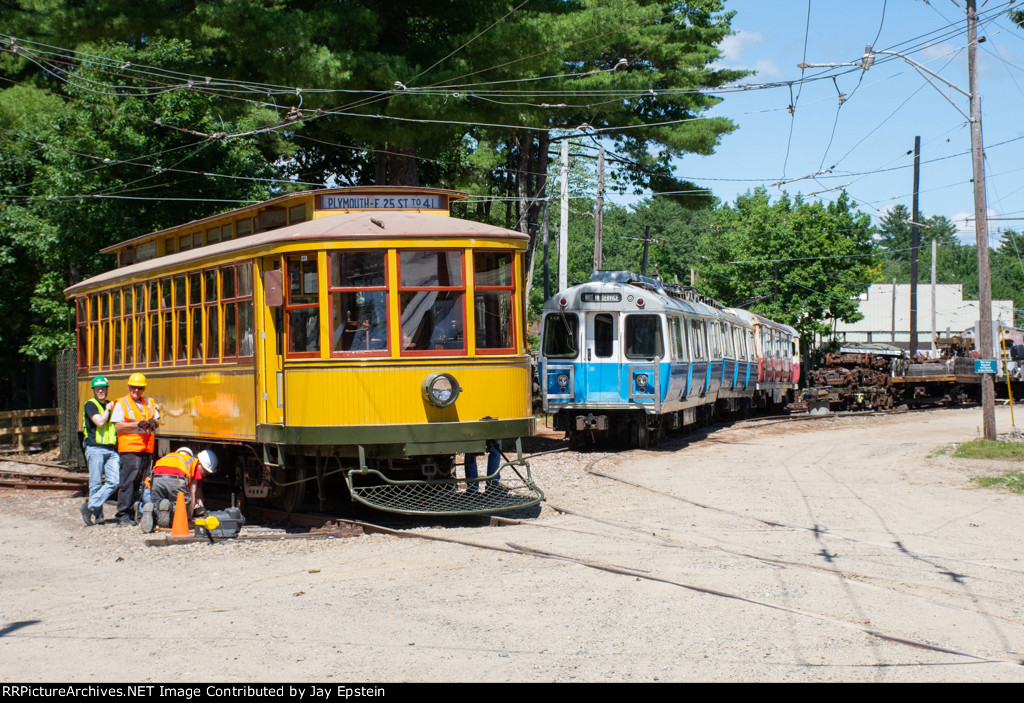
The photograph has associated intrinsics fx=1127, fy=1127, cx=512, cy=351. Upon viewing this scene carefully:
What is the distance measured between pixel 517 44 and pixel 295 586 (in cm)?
1398

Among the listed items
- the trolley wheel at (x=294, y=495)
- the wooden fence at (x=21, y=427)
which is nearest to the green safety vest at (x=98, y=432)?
the trolley wheel at (x=294, y=495)

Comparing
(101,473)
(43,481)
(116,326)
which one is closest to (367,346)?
(101,473)

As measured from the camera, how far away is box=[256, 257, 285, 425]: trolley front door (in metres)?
11.0

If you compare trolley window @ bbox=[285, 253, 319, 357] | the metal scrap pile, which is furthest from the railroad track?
the metal scrap pile

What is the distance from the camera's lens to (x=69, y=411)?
19.9 metres

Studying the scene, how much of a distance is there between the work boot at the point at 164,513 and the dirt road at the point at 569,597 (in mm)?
344

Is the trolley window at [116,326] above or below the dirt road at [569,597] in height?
above

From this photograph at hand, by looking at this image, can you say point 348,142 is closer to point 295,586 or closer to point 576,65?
point 576,65

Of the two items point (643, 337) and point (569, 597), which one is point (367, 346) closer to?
point (569, 597)

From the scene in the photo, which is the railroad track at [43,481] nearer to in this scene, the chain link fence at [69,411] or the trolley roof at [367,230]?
the chain link fence at [69,411]

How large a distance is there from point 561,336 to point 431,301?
9.43m

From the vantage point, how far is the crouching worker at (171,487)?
1145 centimetres

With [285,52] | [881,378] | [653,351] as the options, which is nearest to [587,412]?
[653,351]

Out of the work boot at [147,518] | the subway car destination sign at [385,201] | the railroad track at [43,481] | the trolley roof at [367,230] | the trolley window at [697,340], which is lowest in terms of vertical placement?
the railroad track at [43,481]
